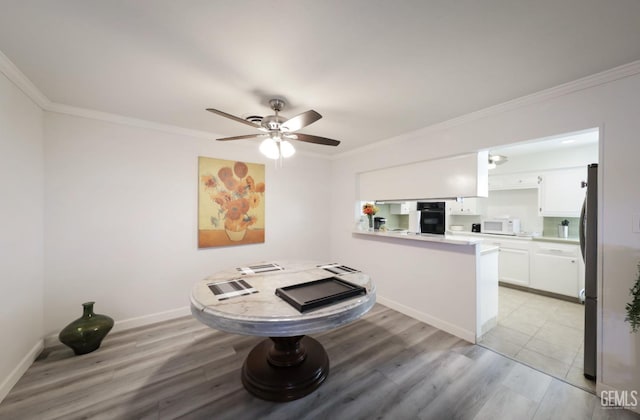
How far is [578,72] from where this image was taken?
166 cm

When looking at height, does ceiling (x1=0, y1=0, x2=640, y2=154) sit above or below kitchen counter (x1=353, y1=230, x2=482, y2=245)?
above

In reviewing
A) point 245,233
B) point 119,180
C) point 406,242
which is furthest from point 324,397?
point 119,180

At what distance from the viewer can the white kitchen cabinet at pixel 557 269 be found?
3297 millimetres

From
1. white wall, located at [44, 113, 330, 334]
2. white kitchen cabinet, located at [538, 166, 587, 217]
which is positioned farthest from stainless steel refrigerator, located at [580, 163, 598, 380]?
white wall, located at [44, 113, 330, 334]

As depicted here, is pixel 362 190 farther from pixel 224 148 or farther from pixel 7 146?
pixel 7 146

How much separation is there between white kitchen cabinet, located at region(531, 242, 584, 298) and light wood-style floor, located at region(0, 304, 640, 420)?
2313mm

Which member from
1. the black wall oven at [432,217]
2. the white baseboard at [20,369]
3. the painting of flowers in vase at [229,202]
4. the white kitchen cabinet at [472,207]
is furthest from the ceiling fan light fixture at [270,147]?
the white kitchen cabinet at [472,207]

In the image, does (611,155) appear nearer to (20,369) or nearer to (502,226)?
(502,226)

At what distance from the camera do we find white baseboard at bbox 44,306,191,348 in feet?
7.31

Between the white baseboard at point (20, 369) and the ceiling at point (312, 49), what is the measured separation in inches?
89.1

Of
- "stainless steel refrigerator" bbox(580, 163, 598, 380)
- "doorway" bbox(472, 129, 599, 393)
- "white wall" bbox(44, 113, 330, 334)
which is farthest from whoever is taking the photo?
"white wall" bbox(44, 113, 330, 334)

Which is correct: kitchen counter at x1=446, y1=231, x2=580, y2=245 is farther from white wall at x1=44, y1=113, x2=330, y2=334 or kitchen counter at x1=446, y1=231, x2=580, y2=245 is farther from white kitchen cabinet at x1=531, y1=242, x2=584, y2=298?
white wall at x1=44, y1=113, x2=330, y2=334

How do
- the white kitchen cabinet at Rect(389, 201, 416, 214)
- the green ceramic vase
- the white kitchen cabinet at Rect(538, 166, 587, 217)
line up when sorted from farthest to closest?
1. the white kitchen cabinet at Rect(389, 201, 416, 214)
2. the white kitchen cabinet at Rect(538, 166, 587, 217)
3. the green ceramic vase

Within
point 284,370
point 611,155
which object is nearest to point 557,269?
point 611,155
